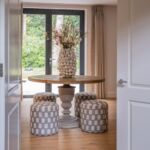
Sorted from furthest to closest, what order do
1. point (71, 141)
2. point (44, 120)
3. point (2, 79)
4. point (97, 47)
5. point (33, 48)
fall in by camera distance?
point (33, 48) → point (97, 47) → point (44, 120) → point (71, 141) → point (2, 79)

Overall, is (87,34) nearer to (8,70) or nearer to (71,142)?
(71,142)

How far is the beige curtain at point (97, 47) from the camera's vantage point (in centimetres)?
788

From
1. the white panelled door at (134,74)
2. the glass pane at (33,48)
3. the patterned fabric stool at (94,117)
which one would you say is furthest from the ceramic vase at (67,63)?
the glass pane at (33,48)

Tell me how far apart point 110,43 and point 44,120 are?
455cm

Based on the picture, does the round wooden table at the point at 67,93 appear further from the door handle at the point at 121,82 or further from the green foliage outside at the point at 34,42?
the green foliage outside at the point at 34,42

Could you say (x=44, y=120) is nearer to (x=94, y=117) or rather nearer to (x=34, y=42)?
(x=94, y=117)

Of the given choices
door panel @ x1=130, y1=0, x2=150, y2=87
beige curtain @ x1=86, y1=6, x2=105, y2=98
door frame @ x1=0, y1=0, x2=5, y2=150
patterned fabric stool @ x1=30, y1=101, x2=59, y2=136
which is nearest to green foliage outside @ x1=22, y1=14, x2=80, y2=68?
beige curtain @ x1=86, y1=6, x2=105, y2=98

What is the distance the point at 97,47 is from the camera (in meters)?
7.89

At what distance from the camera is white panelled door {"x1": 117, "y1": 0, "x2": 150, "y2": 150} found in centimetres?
249

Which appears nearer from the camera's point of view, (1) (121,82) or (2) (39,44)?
(1) (121,82)

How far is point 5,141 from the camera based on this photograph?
1.81 meters

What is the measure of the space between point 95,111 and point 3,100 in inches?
103

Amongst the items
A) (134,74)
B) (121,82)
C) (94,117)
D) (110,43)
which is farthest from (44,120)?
(110,43)

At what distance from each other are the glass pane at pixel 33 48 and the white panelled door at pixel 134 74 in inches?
217
